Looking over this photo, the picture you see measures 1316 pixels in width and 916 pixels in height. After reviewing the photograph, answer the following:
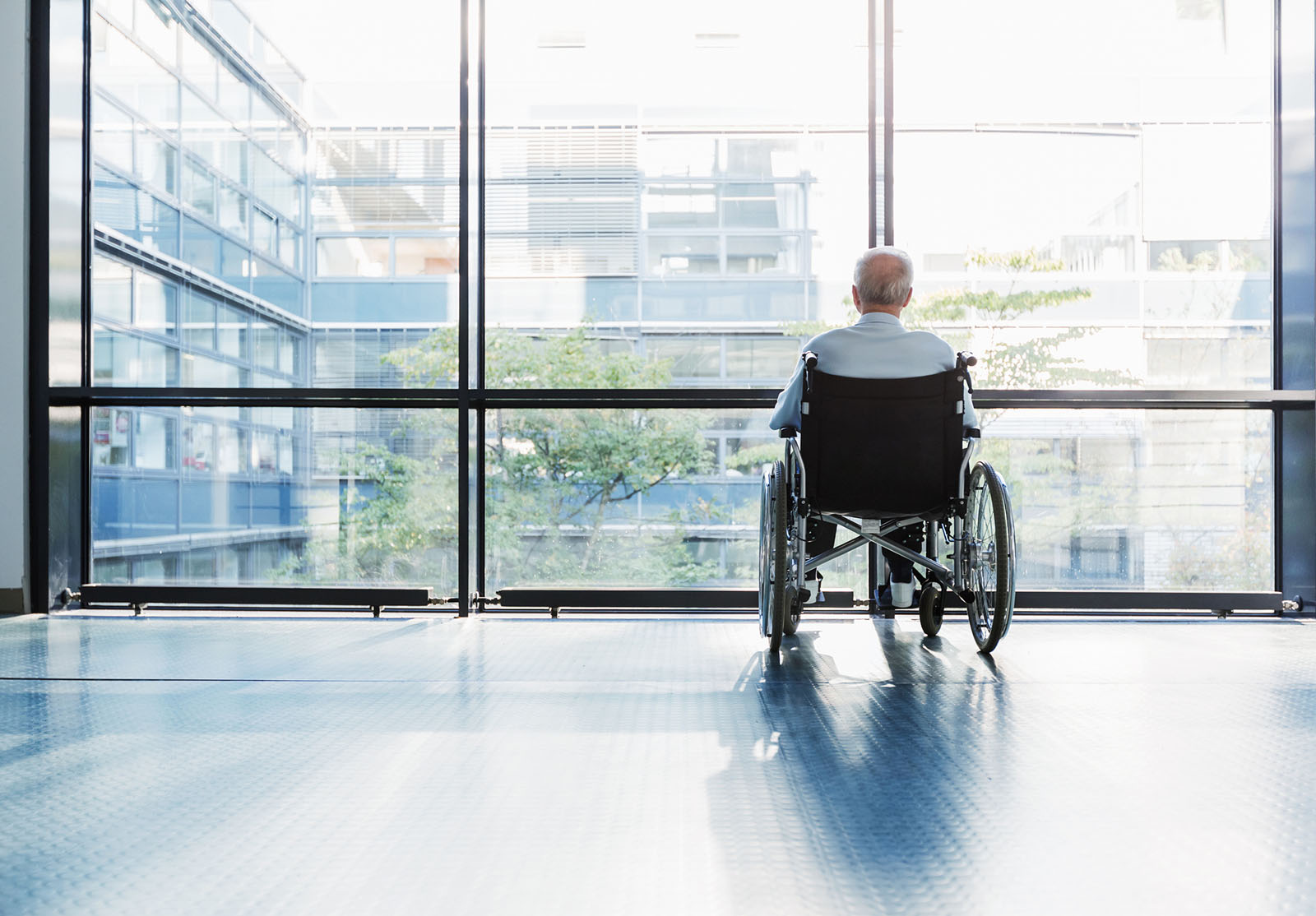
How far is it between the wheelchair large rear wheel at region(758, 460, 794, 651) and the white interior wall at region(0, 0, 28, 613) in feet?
8.28

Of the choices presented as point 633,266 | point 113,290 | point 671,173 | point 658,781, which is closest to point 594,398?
point 633,266

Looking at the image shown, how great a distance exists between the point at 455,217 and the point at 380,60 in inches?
25.4

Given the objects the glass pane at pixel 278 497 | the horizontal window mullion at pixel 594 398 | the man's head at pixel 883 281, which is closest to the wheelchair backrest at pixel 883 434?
the man's head at pixel 883 281

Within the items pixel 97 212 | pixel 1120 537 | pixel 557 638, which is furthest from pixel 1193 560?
pixel 97 212

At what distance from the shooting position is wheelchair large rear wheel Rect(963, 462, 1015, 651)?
7.84ft

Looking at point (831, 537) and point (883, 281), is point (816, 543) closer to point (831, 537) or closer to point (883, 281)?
point (831, 537)

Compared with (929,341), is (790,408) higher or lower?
lower

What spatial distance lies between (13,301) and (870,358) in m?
2.84

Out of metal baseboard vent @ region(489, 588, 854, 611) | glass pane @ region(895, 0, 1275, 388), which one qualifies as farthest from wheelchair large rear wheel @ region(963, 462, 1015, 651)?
glass pane @ region(895, 0, 1275, 388)

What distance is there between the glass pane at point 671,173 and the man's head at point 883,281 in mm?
747

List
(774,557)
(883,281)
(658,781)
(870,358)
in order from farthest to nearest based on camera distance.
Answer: (883,281), (870,358), (774,557), (658,781)

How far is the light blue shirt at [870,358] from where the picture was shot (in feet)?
8.37

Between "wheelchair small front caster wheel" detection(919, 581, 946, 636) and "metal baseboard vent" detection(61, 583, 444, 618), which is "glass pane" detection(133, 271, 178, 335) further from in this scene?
"wheelchair small front caster wheel" detection(919, 581, 946, 636)

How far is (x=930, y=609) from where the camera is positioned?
2.82 meters
